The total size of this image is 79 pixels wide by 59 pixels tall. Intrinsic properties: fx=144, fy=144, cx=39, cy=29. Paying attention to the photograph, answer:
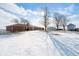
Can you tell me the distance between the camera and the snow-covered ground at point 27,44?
4.75 ft

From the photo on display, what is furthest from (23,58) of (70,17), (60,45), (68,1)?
(68,1)

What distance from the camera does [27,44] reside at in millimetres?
1470

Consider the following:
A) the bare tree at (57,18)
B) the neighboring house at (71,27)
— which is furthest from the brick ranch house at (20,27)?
the neighboring house at (71,27)

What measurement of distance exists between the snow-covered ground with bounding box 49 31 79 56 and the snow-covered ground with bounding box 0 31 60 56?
0.05m

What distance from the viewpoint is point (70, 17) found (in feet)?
4.87

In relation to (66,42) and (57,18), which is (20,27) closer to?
(57,18)

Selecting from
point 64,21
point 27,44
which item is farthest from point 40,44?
point 64,21

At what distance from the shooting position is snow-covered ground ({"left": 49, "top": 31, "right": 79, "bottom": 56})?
1.44 metres

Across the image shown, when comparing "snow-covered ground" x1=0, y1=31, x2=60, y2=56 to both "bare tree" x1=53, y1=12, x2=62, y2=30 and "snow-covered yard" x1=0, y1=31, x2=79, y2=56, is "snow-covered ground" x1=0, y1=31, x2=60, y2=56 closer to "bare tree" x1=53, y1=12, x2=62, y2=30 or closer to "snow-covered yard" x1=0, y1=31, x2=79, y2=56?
"snow-covered yard" x1=0, y1=31, x2=79, y2=56

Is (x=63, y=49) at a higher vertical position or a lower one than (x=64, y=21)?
lower

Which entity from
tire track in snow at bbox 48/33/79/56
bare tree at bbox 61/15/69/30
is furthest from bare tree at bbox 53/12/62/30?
tire track in snow at bbox 48/33/79/56

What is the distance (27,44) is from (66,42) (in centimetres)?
40

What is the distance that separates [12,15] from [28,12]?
0.17m

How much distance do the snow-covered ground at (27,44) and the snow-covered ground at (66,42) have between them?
0.05 m
